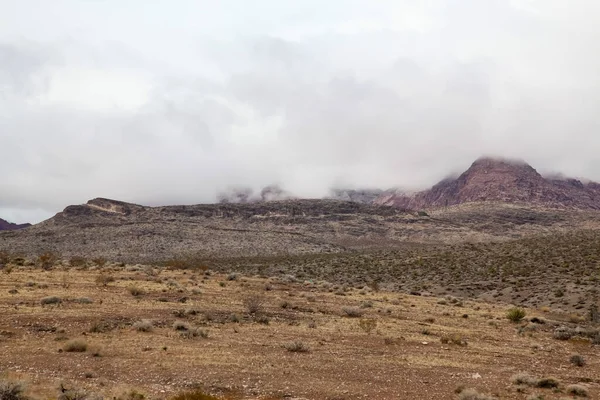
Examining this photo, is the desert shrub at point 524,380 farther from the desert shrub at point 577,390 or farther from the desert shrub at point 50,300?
the desert shrub at point 50,300

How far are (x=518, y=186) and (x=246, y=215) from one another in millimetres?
107151

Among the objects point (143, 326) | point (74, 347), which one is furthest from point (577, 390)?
point (74, 347)

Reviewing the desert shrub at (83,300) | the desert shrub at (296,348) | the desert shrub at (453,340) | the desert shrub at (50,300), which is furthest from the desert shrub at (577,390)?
the desert shrub at (50,300)

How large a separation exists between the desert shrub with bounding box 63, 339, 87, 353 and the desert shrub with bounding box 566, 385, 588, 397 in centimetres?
1311

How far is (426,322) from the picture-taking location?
22266 mm

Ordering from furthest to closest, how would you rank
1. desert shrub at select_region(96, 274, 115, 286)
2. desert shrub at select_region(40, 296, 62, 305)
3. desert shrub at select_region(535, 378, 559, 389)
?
desert shrub at select_region(96, 274, 115, 286), desert shrub at select_region(40, 296, 62, 305), desert shrub at select_region(535, 378, 559, 389)

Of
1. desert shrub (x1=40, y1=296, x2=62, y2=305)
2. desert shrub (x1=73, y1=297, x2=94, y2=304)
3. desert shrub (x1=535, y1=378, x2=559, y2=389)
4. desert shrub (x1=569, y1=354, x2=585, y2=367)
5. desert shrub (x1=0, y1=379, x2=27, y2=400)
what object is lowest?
desert shrub (x1=569, y1=354, x2=585, y2=367)

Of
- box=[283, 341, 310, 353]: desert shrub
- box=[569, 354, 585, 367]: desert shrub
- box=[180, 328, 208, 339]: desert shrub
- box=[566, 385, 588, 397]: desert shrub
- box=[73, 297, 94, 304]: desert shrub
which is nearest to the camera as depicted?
box=[566, 385, 588, 397]: desert shrub

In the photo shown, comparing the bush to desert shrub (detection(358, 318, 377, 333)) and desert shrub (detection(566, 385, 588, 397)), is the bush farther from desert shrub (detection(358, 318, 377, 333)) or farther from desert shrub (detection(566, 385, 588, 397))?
desert shrub (detection(566, 385, 588, 397))

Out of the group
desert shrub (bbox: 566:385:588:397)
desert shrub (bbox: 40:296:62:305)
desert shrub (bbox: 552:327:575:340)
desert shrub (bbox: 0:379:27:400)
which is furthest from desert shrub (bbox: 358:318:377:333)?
desert shrub (bbox: 0:379:27:400)

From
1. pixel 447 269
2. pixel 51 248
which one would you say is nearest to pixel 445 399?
pixel 447 269

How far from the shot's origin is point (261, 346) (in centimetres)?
1538

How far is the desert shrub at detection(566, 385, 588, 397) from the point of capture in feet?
40.0

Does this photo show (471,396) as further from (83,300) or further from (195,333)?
(83,300)
